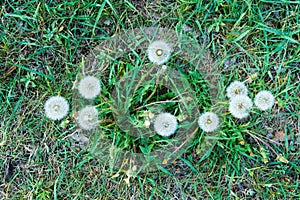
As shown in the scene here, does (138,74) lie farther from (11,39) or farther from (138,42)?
(11,39)

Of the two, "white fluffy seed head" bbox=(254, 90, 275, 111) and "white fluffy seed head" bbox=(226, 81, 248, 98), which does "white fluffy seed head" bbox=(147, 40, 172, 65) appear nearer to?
"white fluffy seed head" bbox=(226, 81, 248, 98)

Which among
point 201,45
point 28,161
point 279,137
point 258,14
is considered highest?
point 258,14

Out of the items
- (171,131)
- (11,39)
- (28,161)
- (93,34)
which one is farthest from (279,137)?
(11,39)

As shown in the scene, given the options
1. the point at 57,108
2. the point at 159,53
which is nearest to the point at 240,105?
the point at 159,53

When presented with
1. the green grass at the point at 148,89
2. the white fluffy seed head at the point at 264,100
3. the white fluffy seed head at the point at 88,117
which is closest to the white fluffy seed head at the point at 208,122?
the green grass at the point at 148,89

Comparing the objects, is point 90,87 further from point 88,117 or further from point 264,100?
point 264,100

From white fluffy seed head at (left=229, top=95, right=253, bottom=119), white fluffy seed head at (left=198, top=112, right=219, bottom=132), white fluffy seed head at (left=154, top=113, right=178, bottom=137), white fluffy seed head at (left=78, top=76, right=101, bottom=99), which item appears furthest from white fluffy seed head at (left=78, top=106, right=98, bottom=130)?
white fluffy seed head at (left=229, top=95, right=253, bottom=119)
